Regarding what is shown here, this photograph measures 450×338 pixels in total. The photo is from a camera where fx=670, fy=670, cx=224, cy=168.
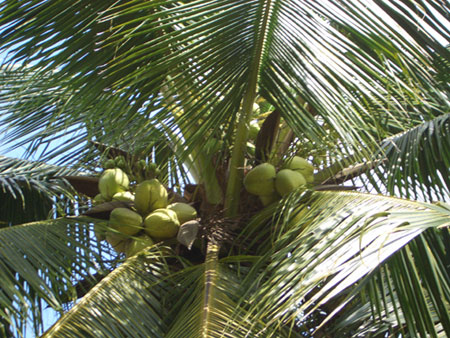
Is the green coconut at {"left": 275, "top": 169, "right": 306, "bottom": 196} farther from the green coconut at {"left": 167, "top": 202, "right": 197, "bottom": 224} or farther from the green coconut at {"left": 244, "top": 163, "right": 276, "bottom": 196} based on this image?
the green coconut at {"left": 167, "top": 202, "right": 197, "bottom": 224}

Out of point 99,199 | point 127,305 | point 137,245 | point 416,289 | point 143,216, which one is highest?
point 99,199

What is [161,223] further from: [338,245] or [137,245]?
[338,245]

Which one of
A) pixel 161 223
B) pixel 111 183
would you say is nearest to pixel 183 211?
pixel 161 223

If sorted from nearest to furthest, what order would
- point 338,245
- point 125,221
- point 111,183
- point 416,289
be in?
point 338,245 → point 416,289 → point 125,221 → point 111,183

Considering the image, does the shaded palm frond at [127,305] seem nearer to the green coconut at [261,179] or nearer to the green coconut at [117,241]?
the green coconut at [117,241]

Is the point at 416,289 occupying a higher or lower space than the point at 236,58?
lower

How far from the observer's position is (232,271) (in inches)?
93.1

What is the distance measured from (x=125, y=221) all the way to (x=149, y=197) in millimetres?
149

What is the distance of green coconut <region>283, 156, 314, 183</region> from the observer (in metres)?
2.67

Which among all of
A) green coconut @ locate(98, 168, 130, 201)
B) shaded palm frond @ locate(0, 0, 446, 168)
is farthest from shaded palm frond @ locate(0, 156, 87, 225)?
shaded palm frond @ locate(0, 0, 446, 168)

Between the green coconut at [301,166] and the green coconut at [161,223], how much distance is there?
501mm

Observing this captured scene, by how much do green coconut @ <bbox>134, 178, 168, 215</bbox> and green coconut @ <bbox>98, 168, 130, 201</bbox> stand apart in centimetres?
15

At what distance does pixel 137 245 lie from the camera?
8.25 ft

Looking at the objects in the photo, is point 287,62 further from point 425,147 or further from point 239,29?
point 425,147
